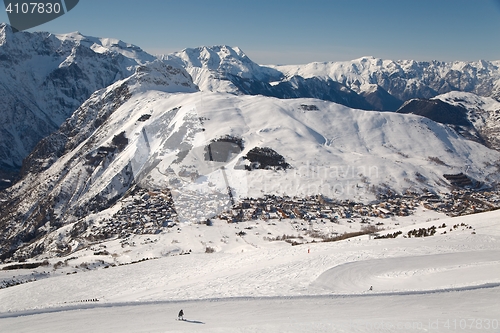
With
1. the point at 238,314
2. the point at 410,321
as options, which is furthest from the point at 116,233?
the point at 410,321

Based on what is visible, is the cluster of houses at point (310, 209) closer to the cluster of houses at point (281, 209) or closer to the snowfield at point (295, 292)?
the cluster of houses at point (281, 209)

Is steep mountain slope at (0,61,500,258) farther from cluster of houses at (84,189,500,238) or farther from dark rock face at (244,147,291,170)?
cluster of houses at (84,189,500,238)

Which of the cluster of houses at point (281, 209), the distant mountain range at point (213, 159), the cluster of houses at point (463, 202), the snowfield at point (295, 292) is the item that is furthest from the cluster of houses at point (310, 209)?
the snowfield at point (295, 292)

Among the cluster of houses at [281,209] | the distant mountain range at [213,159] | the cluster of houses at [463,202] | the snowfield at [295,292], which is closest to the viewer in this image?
the snowfield at [295,292]

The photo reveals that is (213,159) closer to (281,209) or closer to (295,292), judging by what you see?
(281,209)

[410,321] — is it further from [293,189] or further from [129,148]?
[129,148]

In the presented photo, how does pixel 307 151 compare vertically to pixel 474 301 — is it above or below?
above
